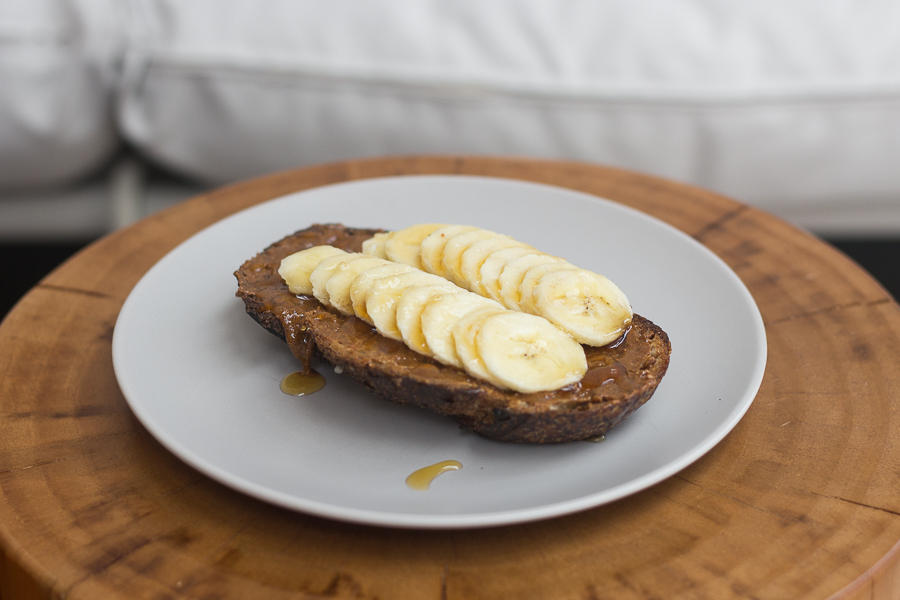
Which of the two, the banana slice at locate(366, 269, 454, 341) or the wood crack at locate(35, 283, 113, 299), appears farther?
the wood crack at locate(35, 283, 113, 299)

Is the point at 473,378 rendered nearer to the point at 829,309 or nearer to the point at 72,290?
the point at 829,309

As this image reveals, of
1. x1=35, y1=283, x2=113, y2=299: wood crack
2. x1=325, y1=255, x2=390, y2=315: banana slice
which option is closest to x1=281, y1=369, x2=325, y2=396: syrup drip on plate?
x1=325, y1=255, x2=390, y2=315: banana slice

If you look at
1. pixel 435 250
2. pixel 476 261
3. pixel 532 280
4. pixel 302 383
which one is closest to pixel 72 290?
pixel 302 383

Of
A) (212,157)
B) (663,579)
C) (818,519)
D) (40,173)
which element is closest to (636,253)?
(818,519)

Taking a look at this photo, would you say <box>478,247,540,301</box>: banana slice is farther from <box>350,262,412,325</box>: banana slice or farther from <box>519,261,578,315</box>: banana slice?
<box>350,262,412,325</box>: banana slice

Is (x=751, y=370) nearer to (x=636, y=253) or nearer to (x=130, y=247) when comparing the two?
(x=636, y=253)

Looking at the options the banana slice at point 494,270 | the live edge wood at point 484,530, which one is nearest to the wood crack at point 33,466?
the live edge wood at point 484,530

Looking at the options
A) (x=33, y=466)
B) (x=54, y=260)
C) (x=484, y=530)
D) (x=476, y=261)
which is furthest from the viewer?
(x=54, y=260)

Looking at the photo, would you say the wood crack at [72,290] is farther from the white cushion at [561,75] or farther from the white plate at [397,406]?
the white cushion at [561,75]
